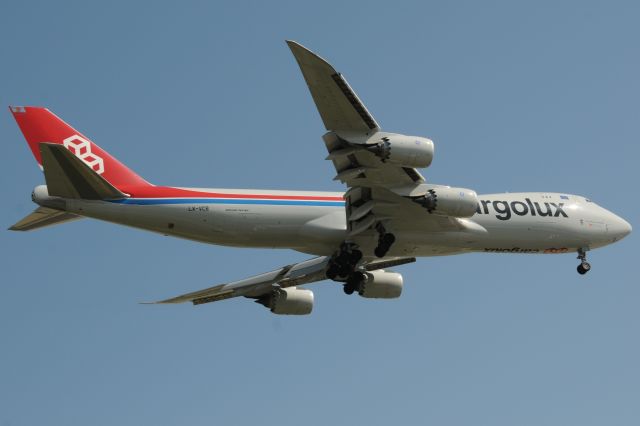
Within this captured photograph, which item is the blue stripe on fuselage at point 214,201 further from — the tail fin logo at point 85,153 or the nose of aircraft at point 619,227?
the nose of aircraft at point 619,227

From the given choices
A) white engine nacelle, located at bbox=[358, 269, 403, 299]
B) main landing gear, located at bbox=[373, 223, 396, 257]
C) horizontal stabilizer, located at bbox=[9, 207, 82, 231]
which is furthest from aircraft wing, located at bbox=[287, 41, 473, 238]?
horizontal stabilizer, located at bbox=[9, 207, 82, 231]

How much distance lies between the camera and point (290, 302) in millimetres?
45844

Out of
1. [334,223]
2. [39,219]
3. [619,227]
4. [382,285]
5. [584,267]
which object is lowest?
[39,219]

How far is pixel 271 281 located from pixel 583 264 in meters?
13.1

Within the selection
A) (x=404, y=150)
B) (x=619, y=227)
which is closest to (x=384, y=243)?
(x=404, y=150)

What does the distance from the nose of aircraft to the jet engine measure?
13.1 meters

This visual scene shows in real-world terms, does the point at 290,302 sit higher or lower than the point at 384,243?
lower

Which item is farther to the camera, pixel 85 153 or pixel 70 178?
pixel 85 153

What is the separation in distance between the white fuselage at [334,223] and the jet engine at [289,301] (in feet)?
19.0

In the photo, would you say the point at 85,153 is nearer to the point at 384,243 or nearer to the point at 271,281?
the point at 271,281

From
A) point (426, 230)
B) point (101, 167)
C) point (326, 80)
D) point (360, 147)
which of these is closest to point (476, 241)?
point (426, 230)

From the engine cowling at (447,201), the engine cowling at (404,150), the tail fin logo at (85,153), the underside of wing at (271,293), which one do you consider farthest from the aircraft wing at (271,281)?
the engine cowling at (404,150)

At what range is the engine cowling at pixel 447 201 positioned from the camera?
37188mm

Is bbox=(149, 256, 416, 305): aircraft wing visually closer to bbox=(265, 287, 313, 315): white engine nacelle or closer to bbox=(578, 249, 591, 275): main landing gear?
bbox=(265, 287, 313, 315): white engine nacelle
